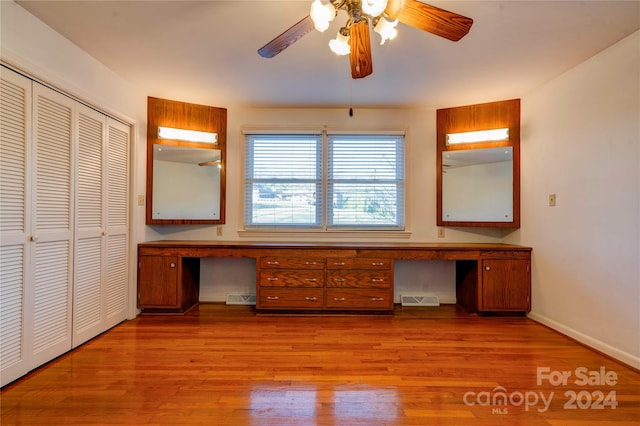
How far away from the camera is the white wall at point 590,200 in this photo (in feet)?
6.93

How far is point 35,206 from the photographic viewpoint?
6.40ft

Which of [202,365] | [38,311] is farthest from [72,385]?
[202,365]

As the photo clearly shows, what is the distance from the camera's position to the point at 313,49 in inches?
89.4

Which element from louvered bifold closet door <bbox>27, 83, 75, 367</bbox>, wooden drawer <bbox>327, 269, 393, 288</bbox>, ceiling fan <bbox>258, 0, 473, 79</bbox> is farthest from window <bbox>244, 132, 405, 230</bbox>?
ceiling fan <bbox>258, 0, 473, 79</bbox>

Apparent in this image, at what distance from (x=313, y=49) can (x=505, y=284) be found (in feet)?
9.89

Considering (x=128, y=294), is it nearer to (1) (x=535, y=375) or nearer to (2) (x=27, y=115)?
(2) (x=27, y=115)

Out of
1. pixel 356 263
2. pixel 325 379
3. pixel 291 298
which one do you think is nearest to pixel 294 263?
pixel 291 298

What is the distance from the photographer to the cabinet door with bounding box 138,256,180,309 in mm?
3025

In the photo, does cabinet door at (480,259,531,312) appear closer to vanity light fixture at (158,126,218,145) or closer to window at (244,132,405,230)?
window at (244,132,405,230)

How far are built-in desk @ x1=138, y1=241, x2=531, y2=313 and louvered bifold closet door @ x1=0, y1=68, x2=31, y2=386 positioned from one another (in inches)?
45.9

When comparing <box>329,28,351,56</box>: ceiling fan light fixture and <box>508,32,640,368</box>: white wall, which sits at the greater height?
<box>329,28,351,56</box>: ceiling fan light fixture

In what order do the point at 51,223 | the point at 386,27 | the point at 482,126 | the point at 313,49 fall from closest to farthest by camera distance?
the point at 386,27, the point at 51,223, the point at 313,49, the point at 482,126

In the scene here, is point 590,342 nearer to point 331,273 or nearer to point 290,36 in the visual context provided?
point 331,273

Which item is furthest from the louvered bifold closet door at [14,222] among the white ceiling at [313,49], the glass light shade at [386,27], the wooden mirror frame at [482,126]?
the wooden mirror frame at [482,126]
